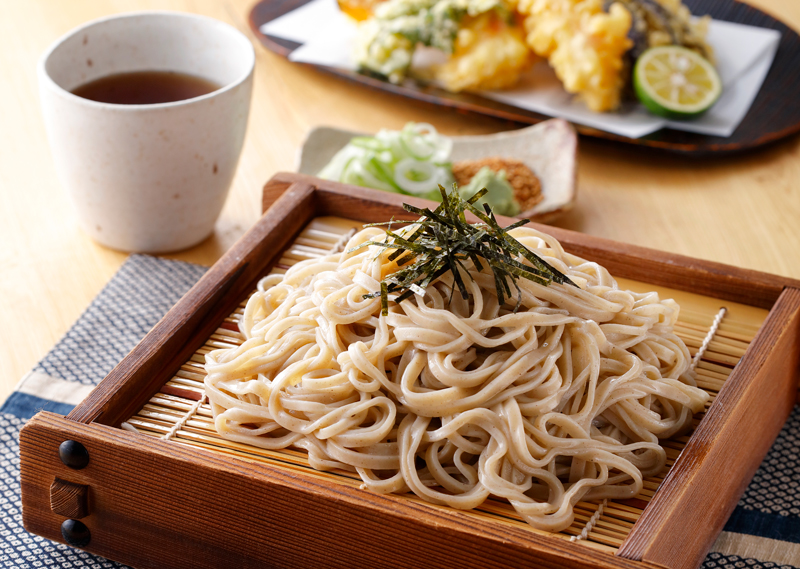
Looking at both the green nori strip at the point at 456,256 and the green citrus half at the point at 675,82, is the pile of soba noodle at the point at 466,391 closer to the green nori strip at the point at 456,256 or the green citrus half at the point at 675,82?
the green nori strip at the point at 456,256

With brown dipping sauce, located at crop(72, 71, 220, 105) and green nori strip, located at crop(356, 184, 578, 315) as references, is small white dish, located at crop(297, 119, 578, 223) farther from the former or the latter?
green nori strip, located at crop(356, 184, 578, 315)

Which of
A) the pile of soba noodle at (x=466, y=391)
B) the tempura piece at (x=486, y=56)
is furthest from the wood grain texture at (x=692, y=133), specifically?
the pile of soba noodle at (x=466, y=391)

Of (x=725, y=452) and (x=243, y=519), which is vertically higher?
(x=725, y=452)

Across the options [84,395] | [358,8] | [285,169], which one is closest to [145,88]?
[285,169]

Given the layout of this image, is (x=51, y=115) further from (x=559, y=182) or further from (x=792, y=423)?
(x=792, y=423)

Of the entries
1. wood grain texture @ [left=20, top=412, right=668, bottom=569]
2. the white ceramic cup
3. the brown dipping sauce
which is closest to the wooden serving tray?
wood grain texture @ [left=20, top=412, right=668, bottom=569]

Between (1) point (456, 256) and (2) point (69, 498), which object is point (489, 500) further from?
(2) point (69, 498)

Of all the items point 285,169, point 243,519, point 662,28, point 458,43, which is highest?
point 662,28
